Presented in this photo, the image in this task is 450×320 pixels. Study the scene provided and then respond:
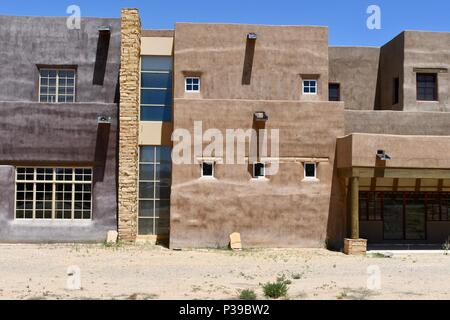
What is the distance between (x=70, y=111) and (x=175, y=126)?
14.4 ft

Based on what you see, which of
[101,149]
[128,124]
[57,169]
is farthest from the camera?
[101,149]

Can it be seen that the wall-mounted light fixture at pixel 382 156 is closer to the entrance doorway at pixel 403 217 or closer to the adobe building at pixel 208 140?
the adobe building at pixel 208 140

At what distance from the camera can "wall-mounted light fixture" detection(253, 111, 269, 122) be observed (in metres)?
20.8

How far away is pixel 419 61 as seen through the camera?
80.8 ft

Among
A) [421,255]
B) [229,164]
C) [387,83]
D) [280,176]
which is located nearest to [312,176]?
[280,176]

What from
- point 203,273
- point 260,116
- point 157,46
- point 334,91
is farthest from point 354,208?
point 157,46

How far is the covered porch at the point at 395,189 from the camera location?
20.2m

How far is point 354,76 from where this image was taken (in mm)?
26359

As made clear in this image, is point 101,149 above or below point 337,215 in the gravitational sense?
above

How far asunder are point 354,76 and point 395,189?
596 cm

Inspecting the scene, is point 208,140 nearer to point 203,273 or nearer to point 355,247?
point 355,247

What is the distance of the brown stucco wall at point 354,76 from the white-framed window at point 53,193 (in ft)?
39.7

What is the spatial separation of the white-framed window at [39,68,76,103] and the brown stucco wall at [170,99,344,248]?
527 centimetres
